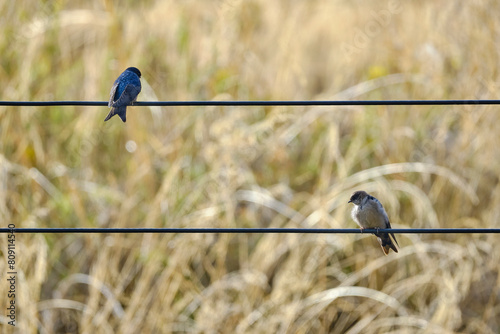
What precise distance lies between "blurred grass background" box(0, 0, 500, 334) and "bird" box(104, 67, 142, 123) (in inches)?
60.6

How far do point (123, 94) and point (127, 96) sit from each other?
2 cm

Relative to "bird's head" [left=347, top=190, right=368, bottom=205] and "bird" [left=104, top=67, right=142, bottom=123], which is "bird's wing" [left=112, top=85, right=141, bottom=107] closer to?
"bird" [left=104, top=67, right=142, bottom=123]

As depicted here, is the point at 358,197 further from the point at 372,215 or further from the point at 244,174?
the point at 244,174

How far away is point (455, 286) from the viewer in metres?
4.87

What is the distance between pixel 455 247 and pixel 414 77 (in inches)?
69.7

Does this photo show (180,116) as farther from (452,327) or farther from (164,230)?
(164,230)

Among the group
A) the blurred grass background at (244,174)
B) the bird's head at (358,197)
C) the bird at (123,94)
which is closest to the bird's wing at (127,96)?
the bird at (123,94)

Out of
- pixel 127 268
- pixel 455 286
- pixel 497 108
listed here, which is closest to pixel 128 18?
pixel 127 268

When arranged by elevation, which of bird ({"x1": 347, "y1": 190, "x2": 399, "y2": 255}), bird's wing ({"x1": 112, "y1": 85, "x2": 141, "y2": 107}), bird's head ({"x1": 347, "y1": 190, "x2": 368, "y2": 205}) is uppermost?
bird's wing ({"x1": 112, "y1": 85, "x2": 141, "y2": 107})

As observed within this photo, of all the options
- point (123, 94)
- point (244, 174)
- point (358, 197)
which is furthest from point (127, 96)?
point (244, 174)

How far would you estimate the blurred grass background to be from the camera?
4.97 m

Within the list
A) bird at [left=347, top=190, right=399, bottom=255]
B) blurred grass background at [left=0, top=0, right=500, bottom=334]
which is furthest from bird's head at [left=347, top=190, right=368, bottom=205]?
blurred grass background at [left=0, top=0, right=500, bottom=334]

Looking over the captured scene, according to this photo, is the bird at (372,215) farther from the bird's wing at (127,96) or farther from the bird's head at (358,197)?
the bird's wing at (127,96)

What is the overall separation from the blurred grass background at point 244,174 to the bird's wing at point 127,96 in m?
1.60
